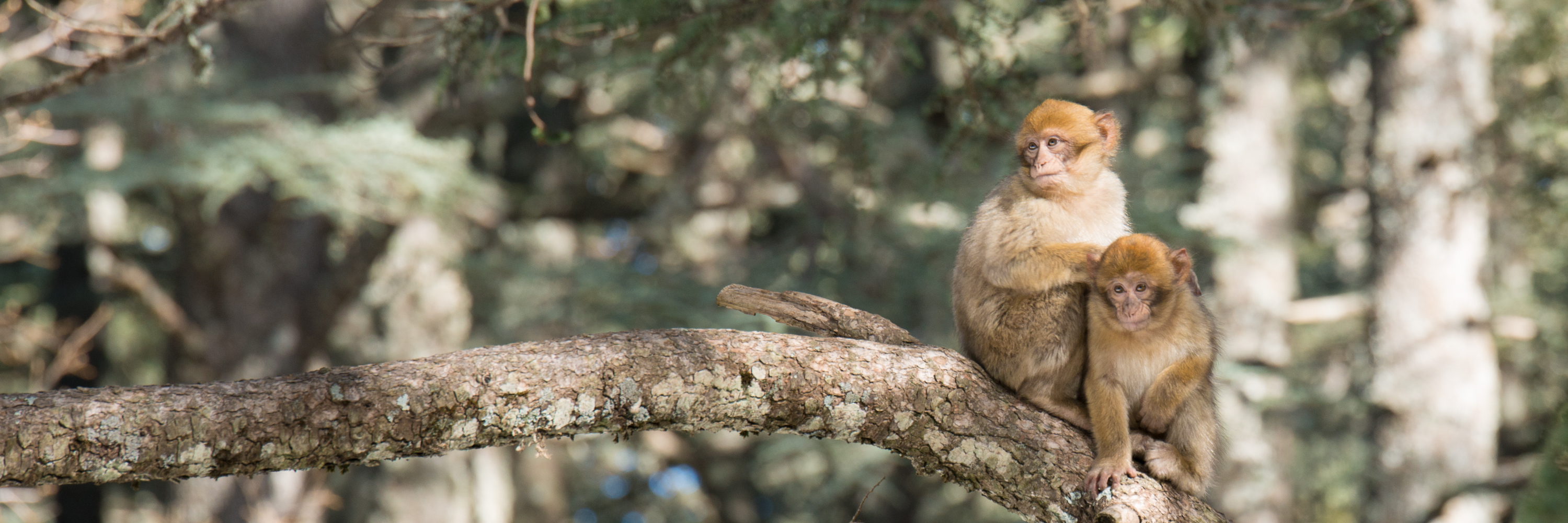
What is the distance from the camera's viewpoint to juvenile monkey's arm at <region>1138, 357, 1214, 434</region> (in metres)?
3.53

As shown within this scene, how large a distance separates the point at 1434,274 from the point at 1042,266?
6.97 m

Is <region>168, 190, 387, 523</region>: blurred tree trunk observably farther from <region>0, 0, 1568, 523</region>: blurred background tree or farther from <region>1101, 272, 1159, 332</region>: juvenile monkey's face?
<region>1101, 272, 1159, 332</region>: juvenile monkey's face

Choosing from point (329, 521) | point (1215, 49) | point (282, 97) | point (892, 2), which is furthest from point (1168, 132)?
point (329, 521)

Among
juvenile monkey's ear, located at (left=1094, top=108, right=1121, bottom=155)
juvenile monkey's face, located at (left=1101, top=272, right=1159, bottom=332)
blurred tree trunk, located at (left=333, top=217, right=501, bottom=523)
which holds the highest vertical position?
juvenile monkey's ear, located at (left=1094, top=108, right=1121, bottom=155)

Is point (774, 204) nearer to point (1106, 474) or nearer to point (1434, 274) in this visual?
point (1434, 274)

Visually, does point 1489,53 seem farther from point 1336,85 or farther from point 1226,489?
point 1336,85

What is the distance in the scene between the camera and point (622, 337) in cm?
300

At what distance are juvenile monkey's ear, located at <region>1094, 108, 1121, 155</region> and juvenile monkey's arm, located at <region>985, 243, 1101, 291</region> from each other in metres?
0.53

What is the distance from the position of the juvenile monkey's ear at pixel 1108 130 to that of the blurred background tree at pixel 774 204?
27.6 inches

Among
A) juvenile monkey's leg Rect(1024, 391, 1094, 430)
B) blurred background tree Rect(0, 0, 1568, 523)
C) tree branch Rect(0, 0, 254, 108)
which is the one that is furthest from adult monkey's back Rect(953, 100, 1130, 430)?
tree branch Rect(0, 0, 254, 108)

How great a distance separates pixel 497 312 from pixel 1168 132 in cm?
664

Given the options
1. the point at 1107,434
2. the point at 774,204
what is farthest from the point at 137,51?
the point at 774,204

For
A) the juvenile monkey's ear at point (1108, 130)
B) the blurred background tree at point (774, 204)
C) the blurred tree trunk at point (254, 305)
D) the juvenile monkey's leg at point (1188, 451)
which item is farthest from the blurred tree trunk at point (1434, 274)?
the blurred tree trunk at point (254, 305)

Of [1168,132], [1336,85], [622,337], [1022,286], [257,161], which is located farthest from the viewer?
[1336,85]
